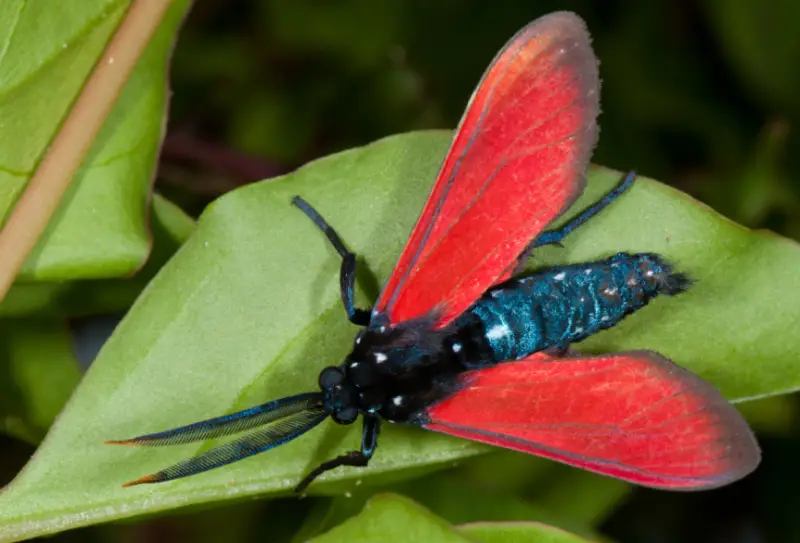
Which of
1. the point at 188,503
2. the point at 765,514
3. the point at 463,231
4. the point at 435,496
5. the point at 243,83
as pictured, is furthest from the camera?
the point at 243,83

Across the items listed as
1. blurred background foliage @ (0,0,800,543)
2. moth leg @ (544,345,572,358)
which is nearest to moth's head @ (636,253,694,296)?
moth leg @ (544,345,572,358)

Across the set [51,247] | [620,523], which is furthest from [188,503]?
[620,523]

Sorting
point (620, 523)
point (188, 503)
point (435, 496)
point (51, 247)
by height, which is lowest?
point (620, 523)

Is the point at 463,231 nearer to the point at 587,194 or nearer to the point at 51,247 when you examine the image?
the point at 587,194

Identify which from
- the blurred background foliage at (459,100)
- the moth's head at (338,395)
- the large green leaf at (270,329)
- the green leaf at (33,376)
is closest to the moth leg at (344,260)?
the large green leaf at (270,329)

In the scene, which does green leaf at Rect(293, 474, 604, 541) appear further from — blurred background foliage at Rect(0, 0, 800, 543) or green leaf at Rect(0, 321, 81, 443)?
blurred background foliage at Rect(0, 0, 800, 543)

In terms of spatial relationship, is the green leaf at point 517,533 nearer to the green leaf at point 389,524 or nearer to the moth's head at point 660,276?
the green leaf at point 389,524
